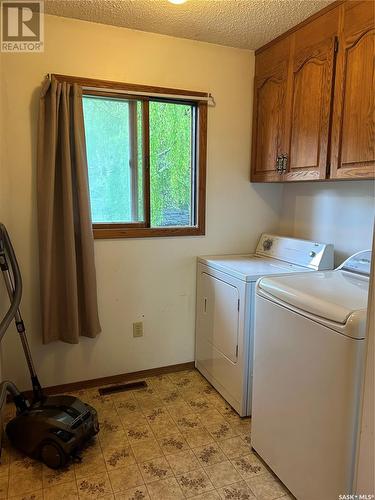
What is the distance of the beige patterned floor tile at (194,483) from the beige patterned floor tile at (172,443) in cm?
18

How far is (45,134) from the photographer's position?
2.13m

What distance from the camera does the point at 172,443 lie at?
197cm

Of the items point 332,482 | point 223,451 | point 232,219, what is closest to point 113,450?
point 223,451

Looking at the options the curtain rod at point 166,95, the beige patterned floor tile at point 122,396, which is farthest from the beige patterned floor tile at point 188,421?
the curtain rod at point 166,95

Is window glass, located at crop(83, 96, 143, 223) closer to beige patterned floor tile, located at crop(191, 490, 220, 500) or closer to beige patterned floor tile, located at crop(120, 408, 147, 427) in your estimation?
beige patterned floor tile, located at crop(120, 408, 147, 427)

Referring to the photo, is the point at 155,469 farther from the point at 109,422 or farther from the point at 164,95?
the point at 164,95

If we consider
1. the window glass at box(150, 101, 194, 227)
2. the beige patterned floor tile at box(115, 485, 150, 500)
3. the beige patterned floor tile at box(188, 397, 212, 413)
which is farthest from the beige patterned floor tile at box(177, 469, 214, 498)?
the window glass at box(150, 101, 194, 227)

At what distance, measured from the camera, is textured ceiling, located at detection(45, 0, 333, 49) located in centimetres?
198

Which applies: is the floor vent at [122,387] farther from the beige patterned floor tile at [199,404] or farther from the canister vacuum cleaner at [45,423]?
the canister vacuum cleaner at [45,423]

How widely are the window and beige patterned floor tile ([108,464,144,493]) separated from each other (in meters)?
1.37

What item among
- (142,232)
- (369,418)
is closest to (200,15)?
(142,232)

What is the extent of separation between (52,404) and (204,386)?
3.60 ft

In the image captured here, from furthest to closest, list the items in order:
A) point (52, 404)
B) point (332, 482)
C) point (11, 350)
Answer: point (11, 350)
point (52, 404)
point (332, 482)

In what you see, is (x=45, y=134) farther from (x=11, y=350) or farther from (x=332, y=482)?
(x=332, y=482)
